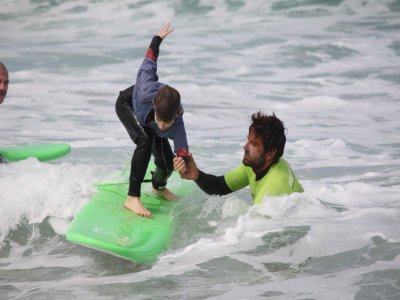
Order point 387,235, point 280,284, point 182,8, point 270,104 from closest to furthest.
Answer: point 280,284
point 387,235
point 270,104
point 182,8

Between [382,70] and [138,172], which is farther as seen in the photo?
[382,70]

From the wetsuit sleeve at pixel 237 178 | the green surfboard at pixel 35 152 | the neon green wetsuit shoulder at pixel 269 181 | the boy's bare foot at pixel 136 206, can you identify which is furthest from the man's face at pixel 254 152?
the green surfboard at pixel 35 152

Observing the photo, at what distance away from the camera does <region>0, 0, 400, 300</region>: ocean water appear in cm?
407

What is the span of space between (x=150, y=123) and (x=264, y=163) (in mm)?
838

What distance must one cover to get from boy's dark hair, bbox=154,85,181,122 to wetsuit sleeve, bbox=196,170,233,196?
2.00 ft

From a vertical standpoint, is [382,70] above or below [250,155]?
below

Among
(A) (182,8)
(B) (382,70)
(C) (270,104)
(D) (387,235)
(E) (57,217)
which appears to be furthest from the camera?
(A) (182,8)

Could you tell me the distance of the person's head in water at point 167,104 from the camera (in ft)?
14.6

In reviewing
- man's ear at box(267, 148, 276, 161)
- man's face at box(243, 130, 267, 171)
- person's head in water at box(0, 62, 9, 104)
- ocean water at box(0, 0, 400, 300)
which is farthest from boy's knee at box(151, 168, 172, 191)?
person's head in water at box(0, 62, 9, 104)

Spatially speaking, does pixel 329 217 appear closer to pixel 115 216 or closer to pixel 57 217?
pixel 115 216

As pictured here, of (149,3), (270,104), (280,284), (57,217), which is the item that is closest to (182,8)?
(149,3)

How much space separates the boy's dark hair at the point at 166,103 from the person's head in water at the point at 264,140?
0.51 metres

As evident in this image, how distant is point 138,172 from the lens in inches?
189

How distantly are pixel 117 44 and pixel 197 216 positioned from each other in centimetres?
1085
